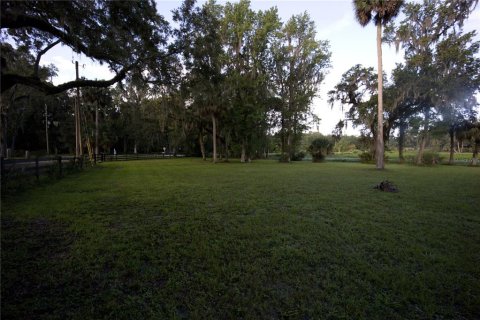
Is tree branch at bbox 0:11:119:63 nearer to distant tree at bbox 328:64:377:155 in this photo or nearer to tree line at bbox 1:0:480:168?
tree line at bbox 1:0:480:168

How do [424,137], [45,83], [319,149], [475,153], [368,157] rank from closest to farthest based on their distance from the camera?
[45,83] → [475,153] → [424,137] → [368,157] → [319,149]

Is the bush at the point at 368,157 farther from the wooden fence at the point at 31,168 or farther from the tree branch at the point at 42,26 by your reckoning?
the wooden fence at the point at 31,168

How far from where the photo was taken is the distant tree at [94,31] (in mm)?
5148

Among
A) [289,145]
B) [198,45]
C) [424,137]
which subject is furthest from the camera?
[289,145]

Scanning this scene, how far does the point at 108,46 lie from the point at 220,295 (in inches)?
260

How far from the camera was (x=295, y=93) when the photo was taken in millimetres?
28719

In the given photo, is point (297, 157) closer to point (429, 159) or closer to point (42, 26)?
point (429, 159)

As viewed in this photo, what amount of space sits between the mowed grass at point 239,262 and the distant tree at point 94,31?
13.3ft

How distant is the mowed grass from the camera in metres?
2.32

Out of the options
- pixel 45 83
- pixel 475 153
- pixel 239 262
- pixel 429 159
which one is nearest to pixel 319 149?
pixel 429 159

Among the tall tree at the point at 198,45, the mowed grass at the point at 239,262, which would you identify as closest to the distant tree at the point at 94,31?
the tall tree at the point at 198,45

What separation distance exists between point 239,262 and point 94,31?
624cm

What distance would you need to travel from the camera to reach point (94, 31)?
5.89m

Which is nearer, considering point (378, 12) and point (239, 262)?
point (239, 262)
